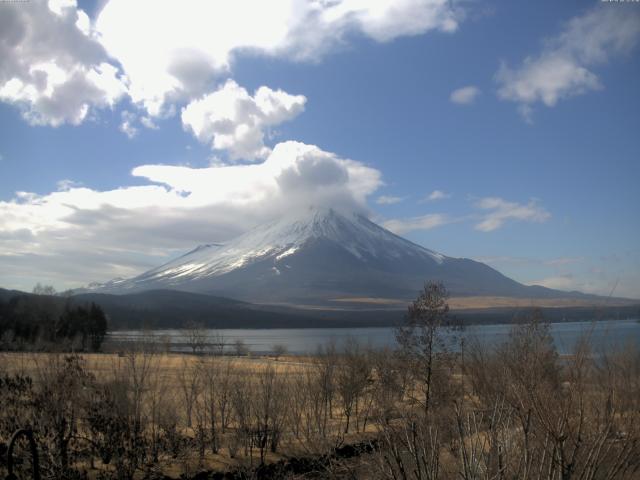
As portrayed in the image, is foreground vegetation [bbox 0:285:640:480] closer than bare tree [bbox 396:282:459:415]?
Yes

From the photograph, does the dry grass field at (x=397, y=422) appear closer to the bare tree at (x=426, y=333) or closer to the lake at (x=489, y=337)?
the bare tree at (x=426, y=333)

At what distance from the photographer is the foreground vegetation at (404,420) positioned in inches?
248

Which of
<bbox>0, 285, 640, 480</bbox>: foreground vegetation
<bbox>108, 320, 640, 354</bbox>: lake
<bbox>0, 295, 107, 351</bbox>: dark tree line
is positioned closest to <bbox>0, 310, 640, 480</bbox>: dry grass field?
<bbox>0, 285, 640, 480</bbox>: foreground vegetation

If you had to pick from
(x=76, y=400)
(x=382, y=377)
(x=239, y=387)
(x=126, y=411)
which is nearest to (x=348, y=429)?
(x=382, y=377)

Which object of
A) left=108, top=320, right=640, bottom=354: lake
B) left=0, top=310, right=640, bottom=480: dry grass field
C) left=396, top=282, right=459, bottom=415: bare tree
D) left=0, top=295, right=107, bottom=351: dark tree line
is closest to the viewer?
left=0, top=310, right=640, bottom=480: dry grass field

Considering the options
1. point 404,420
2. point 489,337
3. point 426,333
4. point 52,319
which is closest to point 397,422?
point 404,420

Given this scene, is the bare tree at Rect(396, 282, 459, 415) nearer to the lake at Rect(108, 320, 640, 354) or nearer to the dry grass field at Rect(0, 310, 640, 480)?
the dry grass field at Rect(0, 310, 640, 480)

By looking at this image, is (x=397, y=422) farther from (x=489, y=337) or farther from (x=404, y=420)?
(x=489, y=337)

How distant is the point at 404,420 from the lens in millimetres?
6941

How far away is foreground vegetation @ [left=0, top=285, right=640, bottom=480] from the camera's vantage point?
6309 millimetres

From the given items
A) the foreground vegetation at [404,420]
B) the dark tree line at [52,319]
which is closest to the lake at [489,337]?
the foreground vegetation at [404,420]

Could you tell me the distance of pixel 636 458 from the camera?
7078 mm

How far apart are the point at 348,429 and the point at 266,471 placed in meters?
8.42

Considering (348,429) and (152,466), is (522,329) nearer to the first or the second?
(348,429)
